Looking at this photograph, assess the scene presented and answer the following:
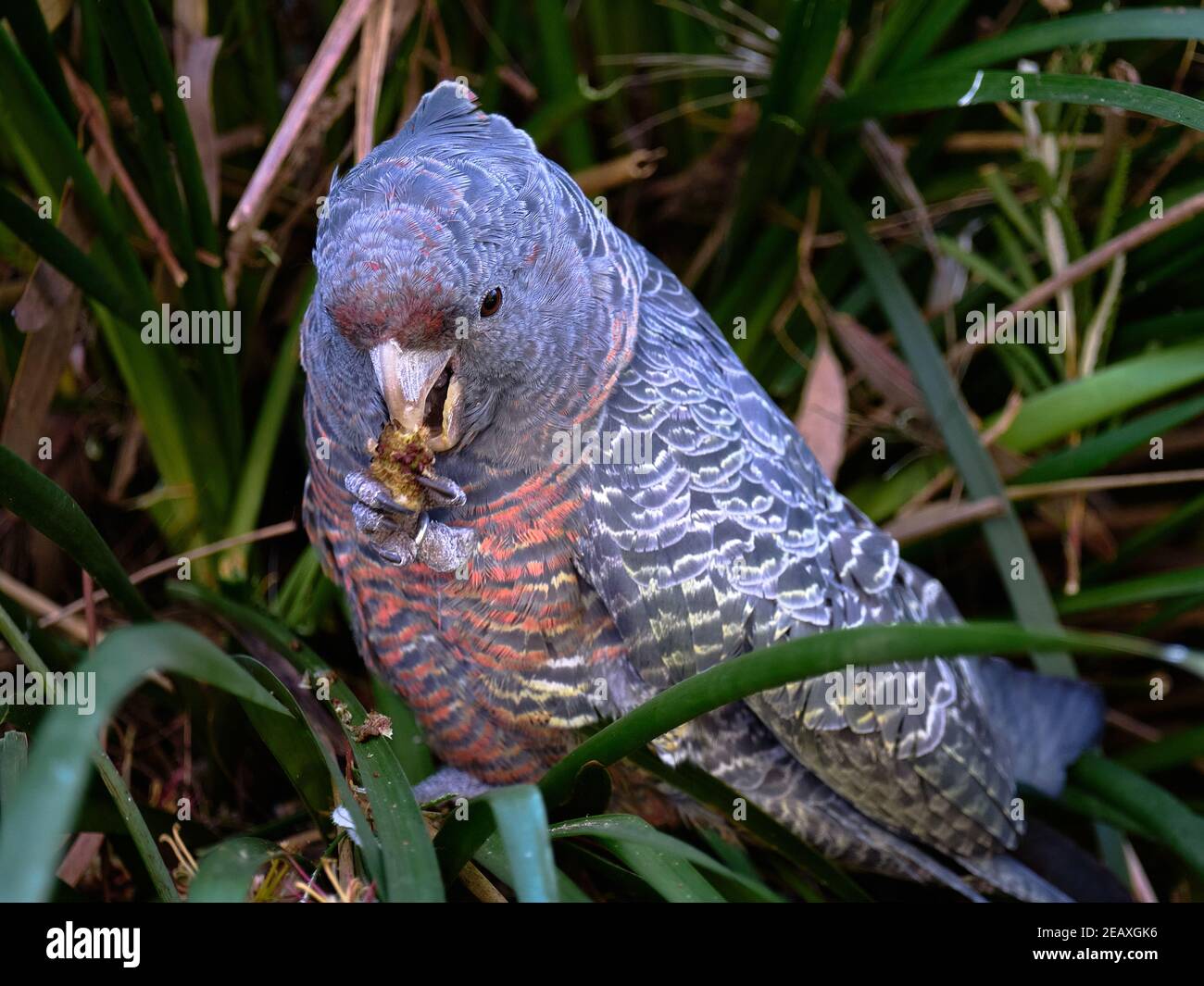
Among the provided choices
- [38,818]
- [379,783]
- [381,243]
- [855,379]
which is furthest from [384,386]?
[855,379]

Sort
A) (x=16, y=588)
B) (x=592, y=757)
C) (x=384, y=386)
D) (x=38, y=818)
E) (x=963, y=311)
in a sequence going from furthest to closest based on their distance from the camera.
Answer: (x=963, y=311) → (x=16, y=588) → (x=384, y=386) → (x=592, y=757) → (x=38, y=818)

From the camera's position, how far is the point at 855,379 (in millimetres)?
3139

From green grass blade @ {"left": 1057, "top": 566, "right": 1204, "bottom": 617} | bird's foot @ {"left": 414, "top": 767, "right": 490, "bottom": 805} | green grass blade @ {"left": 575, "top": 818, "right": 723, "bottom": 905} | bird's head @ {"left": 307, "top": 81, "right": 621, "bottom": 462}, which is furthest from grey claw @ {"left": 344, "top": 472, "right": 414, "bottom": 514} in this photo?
green grass blade @ {"left": 1057, "top": 566, "right": 1204, "bottom": 617}

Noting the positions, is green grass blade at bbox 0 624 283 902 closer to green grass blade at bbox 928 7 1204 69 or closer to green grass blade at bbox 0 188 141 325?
green grass blade at bbox 0 188 141 325

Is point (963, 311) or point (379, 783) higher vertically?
point (963, 311)

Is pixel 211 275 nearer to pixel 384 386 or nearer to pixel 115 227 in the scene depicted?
pixel 115 227

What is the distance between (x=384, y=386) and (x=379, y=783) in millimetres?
627

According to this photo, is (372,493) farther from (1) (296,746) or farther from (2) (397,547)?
(1) (296,746)

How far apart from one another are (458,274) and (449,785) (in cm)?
132

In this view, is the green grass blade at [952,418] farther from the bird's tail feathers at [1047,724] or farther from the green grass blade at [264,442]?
the green grass blade at [264,442]

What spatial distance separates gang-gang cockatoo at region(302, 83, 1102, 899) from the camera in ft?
5.62

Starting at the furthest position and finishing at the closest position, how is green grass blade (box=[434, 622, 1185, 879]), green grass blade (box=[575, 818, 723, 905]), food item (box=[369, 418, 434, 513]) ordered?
1. food item (box=[369, 418, 434, 513])
2. green grass blade (box=[575, 818, 723, 905])
3. green grass blade (box=[434, 622, 1185, 879])

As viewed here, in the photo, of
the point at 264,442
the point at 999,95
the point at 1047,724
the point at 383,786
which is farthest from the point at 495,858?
the point at 999,95

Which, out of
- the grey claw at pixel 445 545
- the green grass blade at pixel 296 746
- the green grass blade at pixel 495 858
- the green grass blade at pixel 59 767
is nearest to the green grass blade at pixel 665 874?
the green grass blade at pixel 495 858
